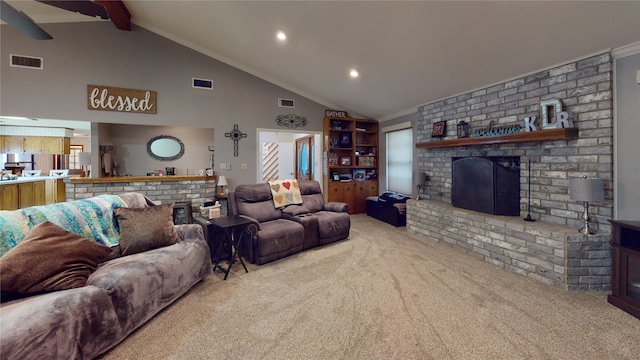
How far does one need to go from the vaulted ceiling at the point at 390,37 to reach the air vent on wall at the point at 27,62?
692 millimetres

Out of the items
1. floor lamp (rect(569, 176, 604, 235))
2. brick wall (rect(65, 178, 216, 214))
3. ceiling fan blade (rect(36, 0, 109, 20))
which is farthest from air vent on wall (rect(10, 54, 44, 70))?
floor lamp (rect(569, 176, 604, 235))

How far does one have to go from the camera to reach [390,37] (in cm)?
330

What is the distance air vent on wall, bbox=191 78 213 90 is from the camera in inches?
204

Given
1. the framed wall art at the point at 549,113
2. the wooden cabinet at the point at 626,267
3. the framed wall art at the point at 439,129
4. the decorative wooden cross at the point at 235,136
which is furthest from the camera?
the decorative wooden cross at the point at 235,136

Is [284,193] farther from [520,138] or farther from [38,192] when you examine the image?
[38,192]

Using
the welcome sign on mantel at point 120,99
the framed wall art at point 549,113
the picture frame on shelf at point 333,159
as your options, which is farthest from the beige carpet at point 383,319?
the welcome sign on mantel at point 120,99

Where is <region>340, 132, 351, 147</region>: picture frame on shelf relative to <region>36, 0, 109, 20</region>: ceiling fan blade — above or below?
below

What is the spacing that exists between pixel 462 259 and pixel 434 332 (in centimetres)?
176

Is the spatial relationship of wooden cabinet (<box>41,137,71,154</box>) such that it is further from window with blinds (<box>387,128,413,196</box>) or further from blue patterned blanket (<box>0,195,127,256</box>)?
window with blinds (<box>387,128,413,196</box>)

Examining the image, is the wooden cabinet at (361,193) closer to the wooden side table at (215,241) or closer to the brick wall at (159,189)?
the brick wall at (159,189)

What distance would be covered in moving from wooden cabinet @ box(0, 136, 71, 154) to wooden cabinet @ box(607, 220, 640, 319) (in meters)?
10.6

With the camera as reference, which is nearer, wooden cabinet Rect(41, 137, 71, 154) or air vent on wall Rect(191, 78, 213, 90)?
air vent on wall Rect(191, 78, 213, 90)

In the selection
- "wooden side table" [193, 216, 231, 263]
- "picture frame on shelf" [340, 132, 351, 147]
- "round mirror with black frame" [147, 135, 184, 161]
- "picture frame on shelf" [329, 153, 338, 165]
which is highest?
"picture frame on shelf" [340, 132, 351, 147]

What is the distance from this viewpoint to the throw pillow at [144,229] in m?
2.38
